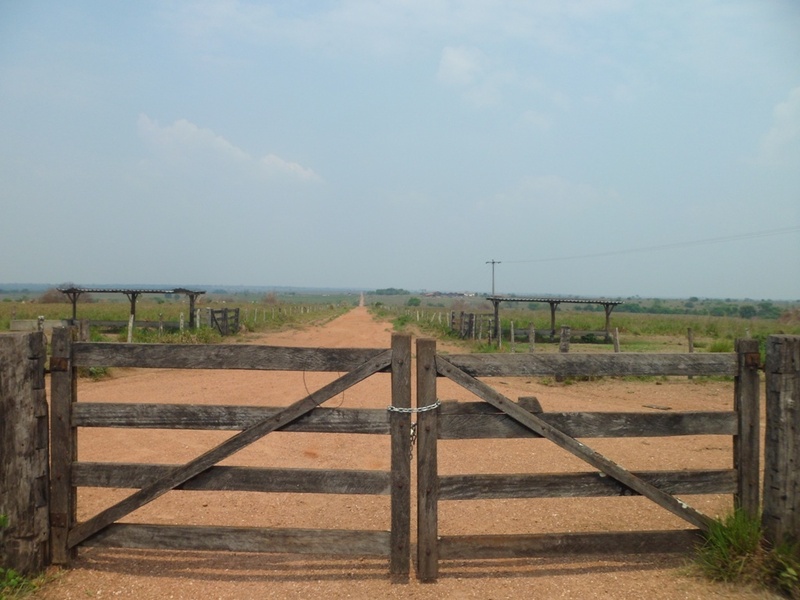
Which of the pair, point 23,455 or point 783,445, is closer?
point 23,455

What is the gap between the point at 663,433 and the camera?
4.31 metres

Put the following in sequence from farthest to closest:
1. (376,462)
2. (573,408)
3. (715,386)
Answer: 1. (715,386)
2. (573,408)
3. (376,462)

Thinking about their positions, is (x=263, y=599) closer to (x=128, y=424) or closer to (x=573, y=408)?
(x=128, y=424)

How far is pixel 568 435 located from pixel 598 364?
568 mm

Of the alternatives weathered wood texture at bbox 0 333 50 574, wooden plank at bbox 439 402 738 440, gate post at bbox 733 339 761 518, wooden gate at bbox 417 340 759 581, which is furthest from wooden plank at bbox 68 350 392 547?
gate post at bbox 733 339 761 518

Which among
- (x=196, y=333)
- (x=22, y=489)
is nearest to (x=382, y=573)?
(x=22, y=489)

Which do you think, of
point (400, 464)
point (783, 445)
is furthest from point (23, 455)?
point (783, 445)

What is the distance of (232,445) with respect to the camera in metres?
4.09

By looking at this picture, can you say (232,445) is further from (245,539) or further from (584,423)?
(584,423)

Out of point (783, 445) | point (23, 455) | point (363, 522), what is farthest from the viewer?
point (363, 522)

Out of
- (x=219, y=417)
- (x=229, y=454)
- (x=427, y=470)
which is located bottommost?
(x=427, y=470)

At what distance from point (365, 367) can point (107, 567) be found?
2.38 meters

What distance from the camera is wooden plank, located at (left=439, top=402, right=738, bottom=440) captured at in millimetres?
4191

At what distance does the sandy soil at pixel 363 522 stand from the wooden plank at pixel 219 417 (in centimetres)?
37
